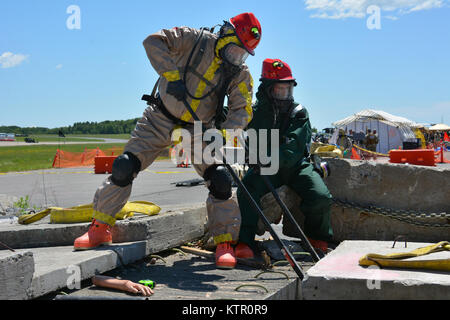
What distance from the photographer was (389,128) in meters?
28.7

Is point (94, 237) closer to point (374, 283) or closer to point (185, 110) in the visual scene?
point (185, 110)

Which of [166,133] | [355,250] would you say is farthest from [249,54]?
[355,250]

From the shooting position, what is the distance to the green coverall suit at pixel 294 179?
4.29 m

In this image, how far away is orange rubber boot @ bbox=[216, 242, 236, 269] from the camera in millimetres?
3807

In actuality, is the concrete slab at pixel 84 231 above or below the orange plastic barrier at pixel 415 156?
below

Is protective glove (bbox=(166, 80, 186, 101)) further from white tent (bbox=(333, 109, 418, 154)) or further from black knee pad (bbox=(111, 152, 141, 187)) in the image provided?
white tent (bbox=(333, 109, 418, 154))

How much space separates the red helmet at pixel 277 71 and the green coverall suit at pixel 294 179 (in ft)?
0.26

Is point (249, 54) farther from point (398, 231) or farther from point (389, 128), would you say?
point (389, 128)

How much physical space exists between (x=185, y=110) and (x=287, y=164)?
3.37ft

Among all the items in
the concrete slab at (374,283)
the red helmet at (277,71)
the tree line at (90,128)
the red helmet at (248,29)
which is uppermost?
the tree line at (90,128)

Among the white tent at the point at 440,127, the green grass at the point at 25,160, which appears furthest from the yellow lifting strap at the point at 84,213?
the white tent at the point at 440,127

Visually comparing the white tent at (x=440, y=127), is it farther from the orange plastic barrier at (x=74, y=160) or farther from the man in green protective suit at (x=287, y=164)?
the man in green protective suit at (x=287, y=164)

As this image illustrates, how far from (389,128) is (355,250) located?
26.6m

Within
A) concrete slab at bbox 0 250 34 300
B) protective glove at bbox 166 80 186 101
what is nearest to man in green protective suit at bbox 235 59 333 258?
protective glove at bbox 166 80 186 101
